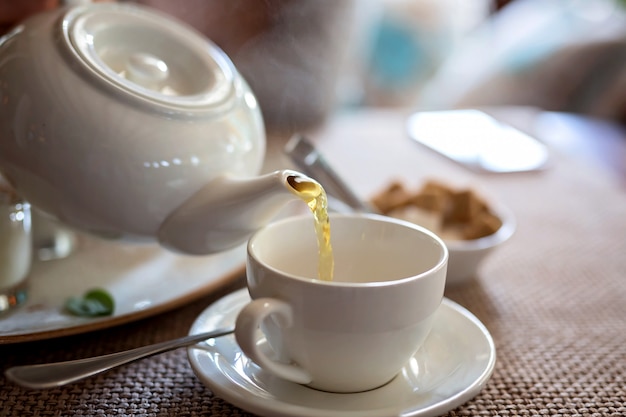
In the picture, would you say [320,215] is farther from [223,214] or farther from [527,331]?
[527,331]

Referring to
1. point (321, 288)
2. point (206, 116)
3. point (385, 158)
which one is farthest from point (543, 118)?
point (321, 288)

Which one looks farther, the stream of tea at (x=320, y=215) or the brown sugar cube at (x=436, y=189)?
the brown sugar cube at (x=436, y=189)

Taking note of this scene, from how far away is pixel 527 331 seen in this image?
58cm

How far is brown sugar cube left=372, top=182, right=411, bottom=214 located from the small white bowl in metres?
0.09

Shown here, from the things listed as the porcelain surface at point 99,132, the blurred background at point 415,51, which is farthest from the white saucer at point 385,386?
the blurred background at point 415,51

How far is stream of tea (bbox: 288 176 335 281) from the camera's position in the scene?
0.47 meters

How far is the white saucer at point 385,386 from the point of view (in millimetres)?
399

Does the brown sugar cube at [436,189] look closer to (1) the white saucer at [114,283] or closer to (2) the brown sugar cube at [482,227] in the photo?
(2) the brown sugar cube at [482,227]

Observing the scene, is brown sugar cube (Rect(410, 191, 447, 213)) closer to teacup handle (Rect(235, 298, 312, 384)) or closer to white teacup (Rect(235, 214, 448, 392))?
white teacup (Rect(235, 214, 448, 392))

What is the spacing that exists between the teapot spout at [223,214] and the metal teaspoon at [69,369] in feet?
0.33

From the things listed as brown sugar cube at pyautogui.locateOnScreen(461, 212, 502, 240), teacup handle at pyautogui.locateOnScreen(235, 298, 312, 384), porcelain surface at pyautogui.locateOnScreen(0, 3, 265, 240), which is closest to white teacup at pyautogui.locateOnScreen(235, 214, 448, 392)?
teacup handle at pyautogui.locateOnScreen(235, 298, 312, 384)

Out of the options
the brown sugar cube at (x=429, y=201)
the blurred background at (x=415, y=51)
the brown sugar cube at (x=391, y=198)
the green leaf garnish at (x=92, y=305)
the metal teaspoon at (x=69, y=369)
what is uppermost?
the metal teaspoon at (x=69, y=369)

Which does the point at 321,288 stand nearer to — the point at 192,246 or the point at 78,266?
the point at 192,246

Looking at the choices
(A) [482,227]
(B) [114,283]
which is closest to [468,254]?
(A) [482,227]
